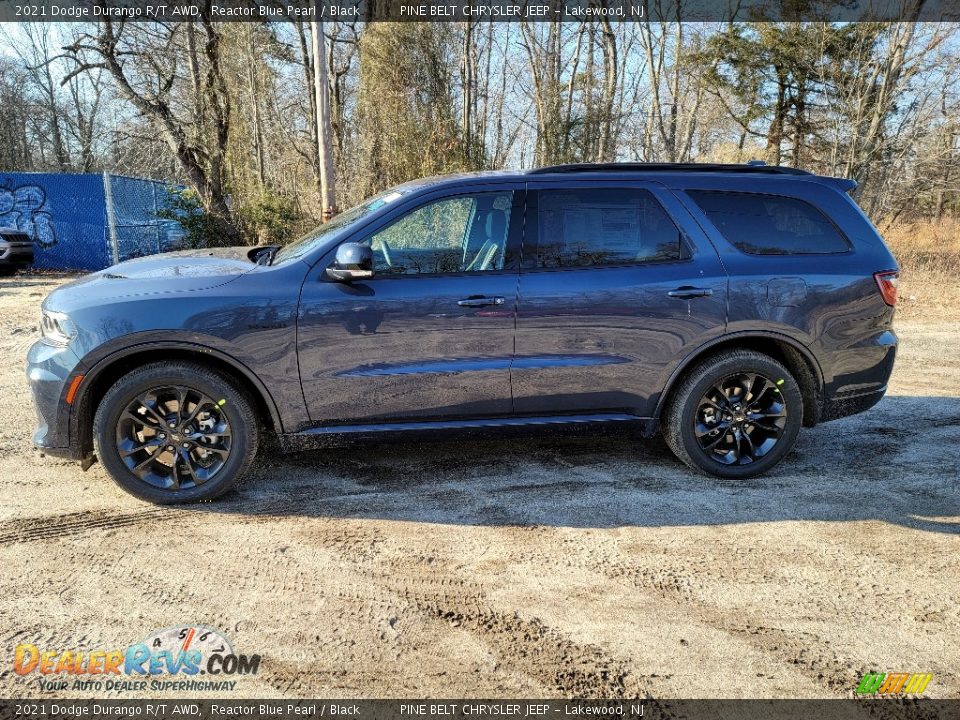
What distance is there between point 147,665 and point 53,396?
1777 millimetres

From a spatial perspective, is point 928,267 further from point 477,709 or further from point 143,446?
point 143,446

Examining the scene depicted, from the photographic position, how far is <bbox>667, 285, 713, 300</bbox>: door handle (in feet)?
13.3

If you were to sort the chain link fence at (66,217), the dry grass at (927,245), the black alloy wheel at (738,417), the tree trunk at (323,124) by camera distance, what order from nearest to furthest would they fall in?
the black alloy wheel at (738,417)
the tree trunk at (323,124)
the dry grass at (927,245)
the chain link fence at (66,217)

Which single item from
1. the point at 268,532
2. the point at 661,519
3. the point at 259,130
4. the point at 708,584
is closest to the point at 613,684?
the point at 708,584

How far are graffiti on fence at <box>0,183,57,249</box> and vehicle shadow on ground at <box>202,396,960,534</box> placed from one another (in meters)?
15.8

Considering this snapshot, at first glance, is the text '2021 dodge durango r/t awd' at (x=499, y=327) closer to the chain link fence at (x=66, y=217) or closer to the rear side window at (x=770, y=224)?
the rear side window at (x=770, y=224)

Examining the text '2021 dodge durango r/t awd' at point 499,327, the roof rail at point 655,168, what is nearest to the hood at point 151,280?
the text '2021 dodge durango r/t awd' at point 499,327

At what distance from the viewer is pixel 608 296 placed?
3988mm

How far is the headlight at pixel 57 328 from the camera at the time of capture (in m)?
3.59

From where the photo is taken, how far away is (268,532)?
11.7 ft

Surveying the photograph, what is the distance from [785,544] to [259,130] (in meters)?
26.0

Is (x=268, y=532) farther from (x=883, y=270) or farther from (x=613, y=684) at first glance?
(x=883, y=270)

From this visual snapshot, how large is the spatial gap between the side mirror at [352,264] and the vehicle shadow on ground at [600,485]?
122cm

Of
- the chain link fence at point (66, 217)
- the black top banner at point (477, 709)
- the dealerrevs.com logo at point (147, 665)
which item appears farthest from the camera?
the chain link fence at point (66, 217)
